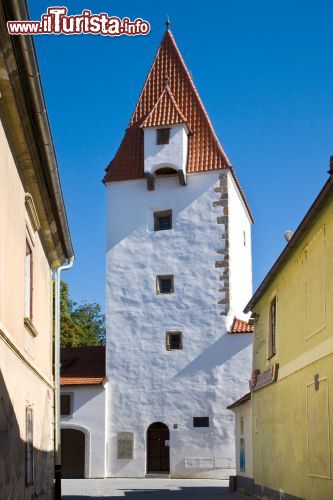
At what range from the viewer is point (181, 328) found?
3753 cm

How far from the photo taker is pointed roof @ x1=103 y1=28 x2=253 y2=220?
130 ft

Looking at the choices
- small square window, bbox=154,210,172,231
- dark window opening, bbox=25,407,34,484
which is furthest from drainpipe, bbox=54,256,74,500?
small square window, bbox=154,210,172,231

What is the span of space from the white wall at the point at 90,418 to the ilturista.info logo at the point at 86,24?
28.0 meters

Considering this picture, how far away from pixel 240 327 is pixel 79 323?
28476mm

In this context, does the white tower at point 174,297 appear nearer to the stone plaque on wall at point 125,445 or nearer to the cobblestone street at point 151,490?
the stone plaque on wall at point 125,445

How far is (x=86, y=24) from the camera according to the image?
1044 centimetres

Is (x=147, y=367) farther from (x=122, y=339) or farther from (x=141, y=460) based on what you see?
(x=141, y=460)

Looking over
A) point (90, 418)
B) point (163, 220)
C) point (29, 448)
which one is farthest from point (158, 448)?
point (29, 448)

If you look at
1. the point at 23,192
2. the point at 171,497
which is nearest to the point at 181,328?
the point at 171,497

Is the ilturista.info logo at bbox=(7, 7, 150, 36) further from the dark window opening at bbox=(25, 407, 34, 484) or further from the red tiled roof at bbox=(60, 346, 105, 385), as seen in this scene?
the red tiled roof at bbox=(60, 346, 105, 385)

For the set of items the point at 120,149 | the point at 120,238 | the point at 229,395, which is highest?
the point at 120,149

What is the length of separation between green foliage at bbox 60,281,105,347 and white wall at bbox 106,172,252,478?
1200 cm

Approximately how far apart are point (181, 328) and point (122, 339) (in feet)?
9.16

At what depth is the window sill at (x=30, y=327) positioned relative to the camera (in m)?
11.8
